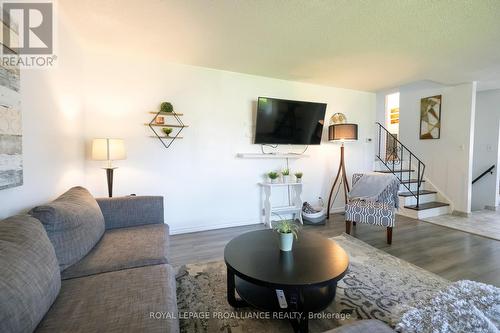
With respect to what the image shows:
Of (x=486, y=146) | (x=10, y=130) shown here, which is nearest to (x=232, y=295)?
(x=10, y=130)

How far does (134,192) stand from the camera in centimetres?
308

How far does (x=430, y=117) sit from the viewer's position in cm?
486

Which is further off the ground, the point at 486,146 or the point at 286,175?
the point at 486,146

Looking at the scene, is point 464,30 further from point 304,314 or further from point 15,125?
point 15,125

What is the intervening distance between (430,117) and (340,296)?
4723 mm

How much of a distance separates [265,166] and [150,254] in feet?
8.22

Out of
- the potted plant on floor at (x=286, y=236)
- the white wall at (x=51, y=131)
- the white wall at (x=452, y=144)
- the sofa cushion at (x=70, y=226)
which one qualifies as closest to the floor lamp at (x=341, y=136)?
the white wall at (x=452, y=144)

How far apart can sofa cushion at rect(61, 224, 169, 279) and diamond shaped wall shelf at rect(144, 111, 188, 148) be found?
1.45 metres

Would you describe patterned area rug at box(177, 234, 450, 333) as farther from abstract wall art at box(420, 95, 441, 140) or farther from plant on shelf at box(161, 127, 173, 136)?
abstract wall art at box(420, 95, 441, 140)

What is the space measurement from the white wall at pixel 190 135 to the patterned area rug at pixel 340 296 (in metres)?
1.27

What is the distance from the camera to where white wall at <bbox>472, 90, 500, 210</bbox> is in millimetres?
4629

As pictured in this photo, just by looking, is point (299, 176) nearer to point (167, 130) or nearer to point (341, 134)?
point (341, 134)

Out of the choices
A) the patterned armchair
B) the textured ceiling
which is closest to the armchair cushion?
the patterned armchair

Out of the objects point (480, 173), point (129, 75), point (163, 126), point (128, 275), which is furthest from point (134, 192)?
point (480, 173)
